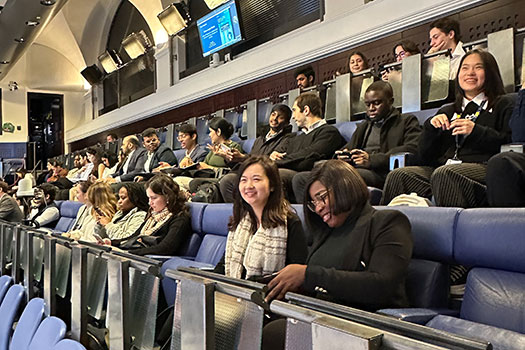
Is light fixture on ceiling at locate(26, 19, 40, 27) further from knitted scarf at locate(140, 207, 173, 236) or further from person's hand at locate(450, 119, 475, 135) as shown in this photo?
person's hand at locate(450, 119, 475, 135)

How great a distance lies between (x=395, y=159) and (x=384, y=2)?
1.57 m

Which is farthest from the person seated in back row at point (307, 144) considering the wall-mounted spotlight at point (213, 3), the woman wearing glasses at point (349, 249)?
the wall-mounted spotlight at point (213, 3)

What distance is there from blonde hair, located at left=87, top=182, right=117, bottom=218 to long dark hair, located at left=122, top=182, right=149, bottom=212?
0.21 m

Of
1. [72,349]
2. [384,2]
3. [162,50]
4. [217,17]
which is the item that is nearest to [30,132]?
[162,50]

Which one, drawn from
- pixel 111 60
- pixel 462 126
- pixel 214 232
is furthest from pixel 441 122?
pixel 111 60

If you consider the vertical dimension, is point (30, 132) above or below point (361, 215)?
above

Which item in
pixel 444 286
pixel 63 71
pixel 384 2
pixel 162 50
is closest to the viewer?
pixel 444 286

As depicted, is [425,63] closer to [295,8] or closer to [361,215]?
[361,215]

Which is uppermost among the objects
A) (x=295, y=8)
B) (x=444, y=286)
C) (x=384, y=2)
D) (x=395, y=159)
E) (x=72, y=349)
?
(x=295, y=8)

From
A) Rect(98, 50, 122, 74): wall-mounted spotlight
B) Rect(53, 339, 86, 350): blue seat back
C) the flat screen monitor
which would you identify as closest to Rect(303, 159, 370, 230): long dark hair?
Rect(53, 339, 86, 350): blue seat back

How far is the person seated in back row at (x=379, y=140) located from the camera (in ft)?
5.84

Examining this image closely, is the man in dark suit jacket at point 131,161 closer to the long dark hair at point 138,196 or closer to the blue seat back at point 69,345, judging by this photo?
the long dark hair at point 138,196

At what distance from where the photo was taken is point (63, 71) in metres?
9.24

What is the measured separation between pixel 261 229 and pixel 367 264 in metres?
0.36
